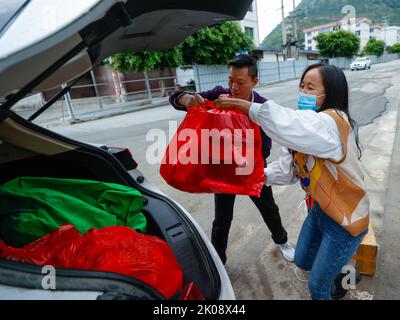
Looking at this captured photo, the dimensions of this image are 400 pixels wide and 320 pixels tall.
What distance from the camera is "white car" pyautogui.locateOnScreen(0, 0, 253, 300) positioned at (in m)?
0.80

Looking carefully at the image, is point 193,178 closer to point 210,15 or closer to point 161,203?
point 161,203

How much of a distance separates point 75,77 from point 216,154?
0.86 metres

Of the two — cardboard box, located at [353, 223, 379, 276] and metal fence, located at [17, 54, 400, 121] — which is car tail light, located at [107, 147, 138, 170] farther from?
metal fence, located at [17, 54, 400, 121]

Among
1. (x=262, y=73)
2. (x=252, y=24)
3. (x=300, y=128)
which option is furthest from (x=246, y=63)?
(x=252, y=24)

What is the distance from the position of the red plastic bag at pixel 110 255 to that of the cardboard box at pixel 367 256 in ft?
5.09

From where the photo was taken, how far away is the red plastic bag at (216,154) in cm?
159

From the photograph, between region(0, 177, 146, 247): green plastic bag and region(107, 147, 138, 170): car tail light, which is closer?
region(0, 177, 146, 247): green plastic bag

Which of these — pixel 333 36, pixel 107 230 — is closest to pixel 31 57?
pixel 107 230

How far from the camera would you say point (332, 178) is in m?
1.37

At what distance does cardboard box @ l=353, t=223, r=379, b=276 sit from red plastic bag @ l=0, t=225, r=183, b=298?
61.0 inches

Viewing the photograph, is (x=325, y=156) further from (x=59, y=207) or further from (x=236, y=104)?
(x=59, y=207)

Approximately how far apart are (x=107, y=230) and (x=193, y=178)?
0.62m

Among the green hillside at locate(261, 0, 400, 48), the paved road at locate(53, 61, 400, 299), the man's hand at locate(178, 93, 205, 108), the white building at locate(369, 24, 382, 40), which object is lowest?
the paved road at locate(53, 61, 400, 299)

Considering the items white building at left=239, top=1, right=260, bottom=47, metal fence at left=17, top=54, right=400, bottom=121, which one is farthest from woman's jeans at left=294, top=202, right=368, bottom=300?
white building at left=239, top=1, right=260, bottom=47
